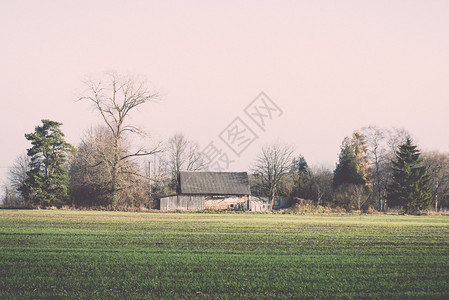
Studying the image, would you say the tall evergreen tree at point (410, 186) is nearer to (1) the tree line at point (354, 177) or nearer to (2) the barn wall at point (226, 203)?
(1) the tree line at point (354, 177)

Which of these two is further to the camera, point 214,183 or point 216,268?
point 214,183

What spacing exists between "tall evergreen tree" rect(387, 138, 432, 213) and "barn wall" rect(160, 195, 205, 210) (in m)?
24.7

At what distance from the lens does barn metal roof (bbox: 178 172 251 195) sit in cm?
5612

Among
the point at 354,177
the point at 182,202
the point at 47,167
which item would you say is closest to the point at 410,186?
the point at 354,177

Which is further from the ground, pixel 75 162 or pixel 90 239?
pixel 75 162

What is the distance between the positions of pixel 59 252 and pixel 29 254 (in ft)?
2.72

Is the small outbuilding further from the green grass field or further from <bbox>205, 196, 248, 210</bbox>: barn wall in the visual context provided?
the green grass field

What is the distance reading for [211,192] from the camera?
56.1 metres

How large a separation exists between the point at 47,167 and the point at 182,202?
1695cm

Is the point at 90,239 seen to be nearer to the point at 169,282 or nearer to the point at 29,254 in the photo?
the point at 29,254

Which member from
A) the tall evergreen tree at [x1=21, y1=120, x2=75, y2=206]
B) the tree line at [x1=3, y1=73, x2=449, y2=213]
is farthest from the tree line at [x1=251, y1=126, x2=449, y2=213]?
the tall evergreen tree at [x1=21, y1=120, x2=75, y2=206]

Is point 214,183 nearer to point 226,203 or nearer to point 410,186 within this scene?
point 226,203

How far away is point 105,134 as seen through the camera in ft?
202

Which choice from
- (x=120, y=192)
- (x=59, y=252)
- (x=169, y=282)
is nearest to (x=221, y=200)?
(x=120, y=192)
